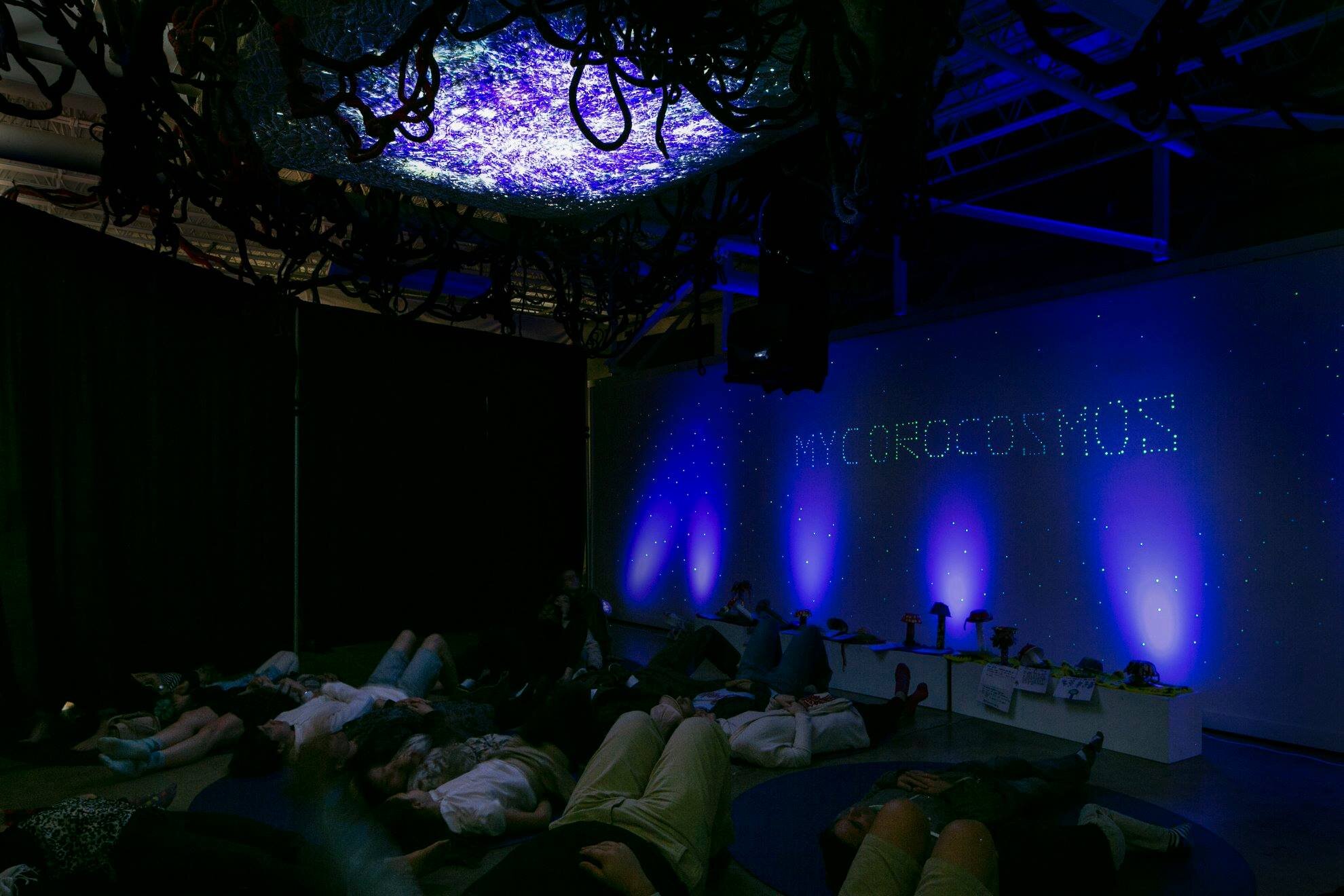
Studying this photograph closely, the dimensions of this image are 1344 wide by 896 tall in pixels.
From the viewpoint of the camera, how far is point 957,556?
680 centimetres

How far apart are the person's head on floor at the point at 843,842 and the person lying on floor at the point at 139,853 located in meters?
1.75

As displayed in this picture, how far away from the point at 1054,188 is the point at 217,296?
7.60 m

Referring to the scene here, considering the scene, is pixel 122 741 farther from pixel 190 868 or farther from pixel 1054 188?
pixel 1054 188

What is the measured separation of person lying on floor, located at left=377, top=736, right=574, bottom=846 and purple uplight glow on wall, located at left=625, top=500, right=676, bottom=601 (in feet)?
18.7

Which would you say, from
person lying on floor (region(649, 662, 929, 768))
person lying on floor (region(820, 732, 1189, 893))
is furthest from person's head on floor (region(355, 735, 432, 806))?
person lying on floor (region(820, 732, 1189, 893))

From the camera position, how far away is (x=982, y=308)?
6.75m

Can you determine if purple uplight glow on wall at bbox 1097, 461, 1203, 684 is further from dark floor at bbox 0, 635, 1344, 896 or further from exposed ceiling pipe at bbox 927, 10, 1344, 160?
exposed ceiling pipe at bbox 927, 10, 1344, 160

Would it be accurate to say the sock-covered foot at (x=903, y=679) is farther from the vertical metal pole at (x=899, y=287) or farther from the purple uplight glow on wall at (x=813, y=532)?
the vertical metal pole at (x=899, y=287)

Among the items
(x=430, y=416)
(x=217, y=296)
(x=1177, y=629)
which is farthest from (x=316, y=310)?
(x=1177, y=629)

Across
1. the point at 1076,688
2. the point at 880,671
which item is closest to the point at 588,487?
the point at 880,671

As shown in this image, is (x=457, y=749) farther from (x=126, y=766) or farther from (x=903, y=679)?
(x=903, y=679)

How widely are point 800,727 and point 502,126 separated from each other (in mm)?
3894

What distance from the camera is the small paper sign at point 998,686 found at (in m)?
5.64

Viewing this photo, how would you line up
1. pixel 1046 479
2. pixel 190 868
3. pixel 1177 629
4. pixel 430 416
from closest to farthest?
pixel 190 868, pixel 1177 629, pixel 1046 479, pixel 430 416
